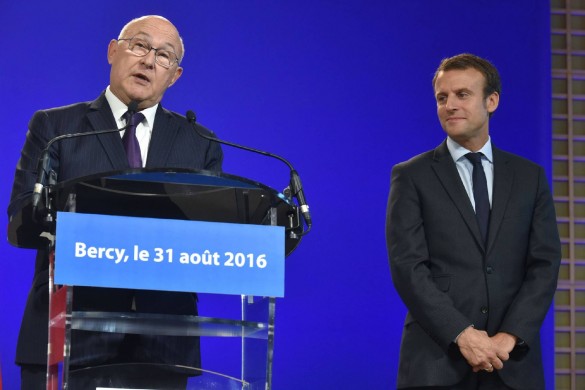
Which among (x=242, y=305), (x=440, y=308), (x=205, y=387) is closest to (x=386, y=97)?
(x=440, y=308)

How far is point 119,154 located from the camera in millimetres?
2141

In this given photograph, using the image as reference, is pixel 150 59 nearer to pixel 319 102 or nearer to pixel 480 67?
pixel 480 67

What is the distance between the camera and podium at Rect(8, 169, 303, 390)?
1.71 meters

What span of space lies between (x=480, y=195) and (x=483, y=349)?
0.47 m

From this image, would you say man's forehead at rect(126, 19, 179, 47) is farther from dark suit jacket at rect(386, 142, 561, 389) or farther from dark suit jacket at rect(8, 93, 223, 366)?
dark suit jacket at rect(386, 142, 561, 389)

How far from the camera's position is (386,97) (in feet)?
12.8

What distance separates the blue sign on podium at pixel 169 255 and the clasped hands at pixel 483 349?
2.70ft

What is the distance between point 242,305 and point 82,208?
0.42 m

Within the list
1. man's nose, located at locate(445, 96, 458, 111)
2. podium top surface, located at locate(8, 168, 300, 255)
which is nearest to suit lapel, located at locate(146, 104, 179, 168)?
podium top surface, located at locate(8, 168, 300, 255)

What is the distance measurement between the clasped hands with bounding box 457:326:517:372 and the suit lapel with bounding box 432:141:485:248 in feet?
0.89

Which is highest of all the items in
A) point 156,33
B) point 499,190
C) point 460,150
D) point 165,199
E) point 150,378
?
point 156,33

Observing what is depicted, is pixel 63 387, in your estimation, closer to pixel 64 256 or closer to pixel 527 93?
pixel 64 256

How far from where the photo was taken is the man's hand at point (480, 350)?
2.40m

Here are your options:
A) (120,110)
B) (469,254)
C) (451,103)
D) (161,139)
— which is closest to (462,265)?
(469,254)
